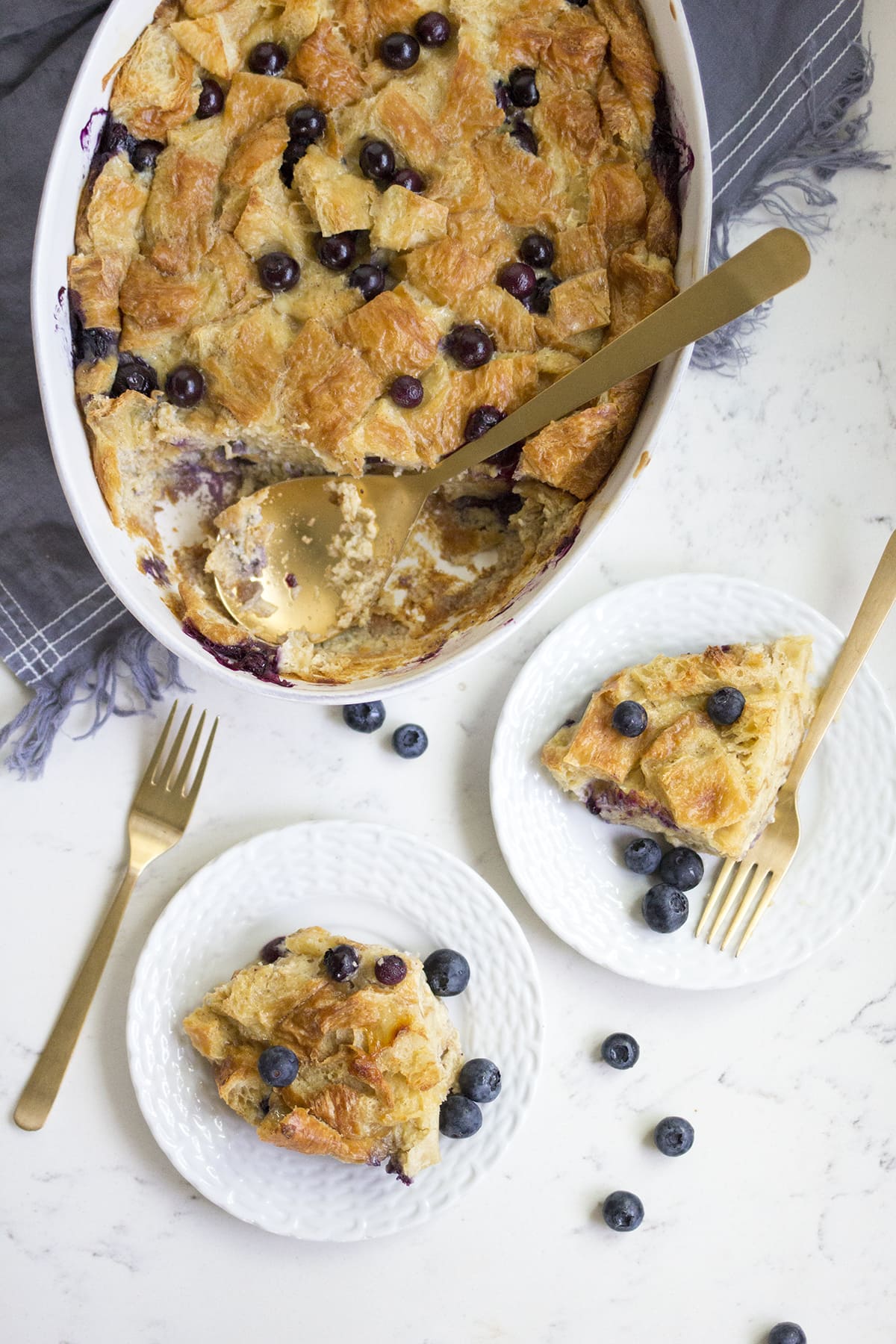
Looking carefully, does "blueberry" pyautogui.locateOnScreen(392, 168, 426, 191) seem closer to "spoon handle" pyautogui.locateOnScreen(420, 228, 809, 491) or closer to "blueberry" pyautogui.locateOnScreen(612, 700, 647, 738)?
"spoon handle" pyautogui.locateOnScreen(420, 228, 809, 491)

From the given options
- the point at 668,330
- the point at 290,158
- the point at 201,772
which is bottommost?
the point at 201,772

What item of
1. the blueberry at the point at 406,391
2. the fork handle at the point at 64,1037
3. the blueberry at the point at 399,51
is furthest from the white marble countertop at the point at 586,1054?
the blueberry at the point at 399,51

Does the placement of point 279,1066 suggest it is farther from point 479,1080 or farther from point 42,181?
point 42,181

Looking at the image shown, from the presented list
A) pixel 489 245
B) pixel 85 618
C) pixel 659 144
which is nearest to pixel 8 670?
pixel 85 618

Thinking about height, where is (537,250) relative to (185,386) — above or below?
below

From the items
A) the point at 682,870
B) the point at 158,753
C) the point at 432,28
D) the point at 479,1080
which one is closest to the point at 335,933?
the point at 479,1080

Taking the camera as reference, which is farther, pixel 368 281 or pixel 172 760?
pixel 172 760

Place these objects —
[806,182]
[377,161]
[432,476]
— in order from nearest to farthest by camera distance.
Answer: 1. [377,161]
2. [432,476]
3. [806,182]

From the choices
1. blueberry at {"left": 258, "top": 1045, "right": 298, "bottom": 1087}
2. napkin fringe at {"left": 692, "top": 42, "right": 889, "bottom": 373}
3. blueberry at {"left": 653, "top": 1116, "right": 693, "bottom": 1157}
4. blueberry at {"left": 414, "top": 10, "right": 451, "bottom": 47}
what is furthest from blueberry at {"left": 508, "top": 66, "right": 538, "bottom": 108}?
blueberry at {"left": 653, "top": 1116, "right": 693, "bottom": 1157}

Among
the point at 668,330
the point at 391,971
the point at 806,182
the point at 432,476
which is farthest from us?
the point at 806,182
